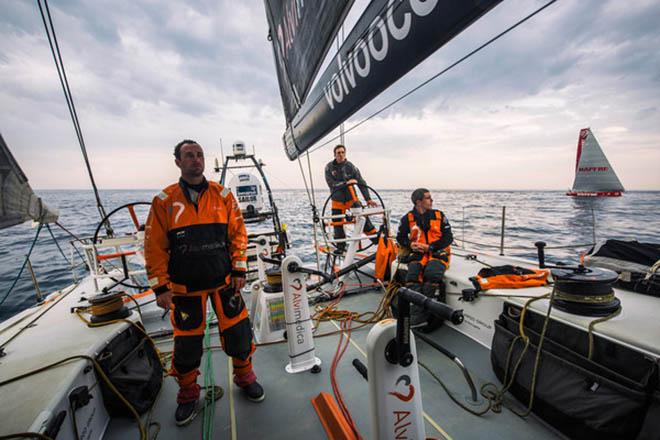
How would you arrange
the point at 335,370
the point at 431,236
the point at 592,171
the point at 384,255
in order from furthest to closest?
1. the point at 592,171
2. the point at 384,255
3. the point at 431,236
4. the point at 335,370

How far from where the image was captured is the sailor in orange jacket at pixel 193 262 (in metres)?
1.70

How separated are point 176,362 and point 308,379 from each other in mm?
946

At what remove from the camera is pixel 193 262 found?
1.72 m

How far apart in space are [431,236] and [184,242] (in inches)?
93.8

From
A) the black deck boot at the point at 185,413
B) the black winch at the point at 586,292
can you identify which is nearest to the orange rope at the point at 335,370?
the black deck boot at the point at 185,413

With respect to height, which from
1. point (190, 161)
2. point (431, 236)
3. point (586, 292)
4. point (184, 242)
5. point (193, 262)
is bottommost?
point (586, 292)

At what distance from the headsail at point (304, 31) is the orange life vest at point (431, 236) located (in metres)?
1.78

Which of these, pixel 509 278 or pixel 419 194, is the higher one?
pixel 419 194

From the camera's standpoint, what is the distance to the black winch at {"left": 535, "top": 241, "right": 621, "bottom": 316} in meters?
1.62

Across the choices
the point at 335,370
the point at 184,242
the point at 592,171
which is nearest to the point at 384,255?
the point at 335,370

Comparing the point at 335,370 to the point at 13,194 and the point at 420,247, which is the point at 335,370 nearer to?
the point at 420,247

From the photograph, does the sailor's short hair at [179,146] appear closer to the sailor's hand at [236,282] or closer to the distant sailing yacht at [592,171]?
the sailor's hand at [236,282]

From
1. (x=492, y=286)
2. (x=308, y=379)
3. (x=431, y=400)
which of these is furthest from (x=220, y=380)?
(x=492, y=286)

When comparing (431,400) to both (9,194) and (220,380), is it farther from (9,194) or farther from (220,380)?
(9,194)
